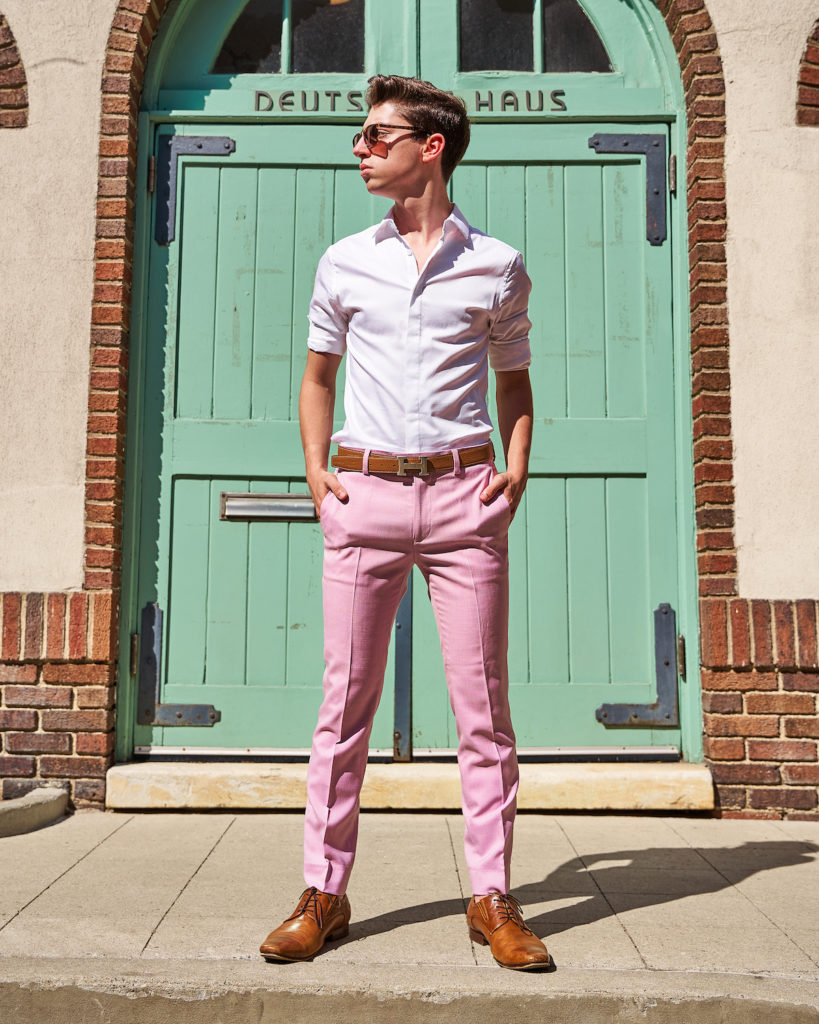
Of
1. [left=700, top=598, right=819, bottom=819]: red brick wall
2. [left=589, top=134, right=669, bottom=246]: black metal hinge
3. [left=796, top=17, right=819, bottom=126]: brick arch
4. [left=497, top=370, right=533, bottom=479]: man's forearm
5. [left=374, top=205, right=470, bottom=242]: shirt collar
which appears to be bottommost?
[left=700, top=598, right=819, bottom=819]: red brick wall

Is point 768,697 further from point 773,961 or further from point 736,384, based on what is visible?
point 773,961

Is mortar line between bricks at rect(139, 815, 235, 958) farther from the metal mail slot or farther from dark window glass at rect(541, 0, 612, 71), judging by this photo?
dark window glass at rect(541, 0, 612, 71)

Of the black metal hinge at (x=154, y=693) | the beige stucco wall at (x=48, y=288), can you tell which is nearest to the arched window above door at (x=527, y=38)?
the beige stucco wall at (x=48, y=288)

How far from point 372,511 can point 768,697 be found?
2.25m

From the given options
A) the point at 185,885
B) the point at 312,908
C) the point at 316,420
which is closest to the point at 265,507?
the point at 316,420

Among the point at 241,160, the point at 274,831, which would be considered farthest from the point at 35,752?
the point at 241,160

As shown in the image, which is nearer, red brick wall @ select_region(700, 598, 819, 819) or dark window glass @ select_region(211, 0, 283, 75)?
Result: red brick wall @ select_region(700, 598, 819, 819)

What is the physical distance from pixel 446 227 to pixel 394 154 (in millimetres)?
232

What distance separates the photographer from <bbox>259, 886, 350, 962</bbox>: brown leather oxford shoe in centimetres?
214

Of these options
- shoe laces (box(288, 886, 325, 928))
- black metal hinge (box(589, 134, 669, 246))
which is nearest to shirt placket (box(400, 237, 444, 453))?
shoe laces (box(288, 886, 325, 928))

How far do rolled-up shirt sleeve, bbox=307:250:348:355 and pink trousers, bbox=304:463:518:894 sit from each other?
1.35 ft

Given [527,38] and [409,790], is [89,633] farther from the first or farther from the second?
[527,38]

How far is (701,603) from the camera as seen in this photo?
3.86 metres

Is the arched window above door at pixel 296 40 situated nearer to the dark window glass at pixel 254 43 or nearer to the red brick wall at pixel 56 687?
the dark window glass at pixel 254 43
